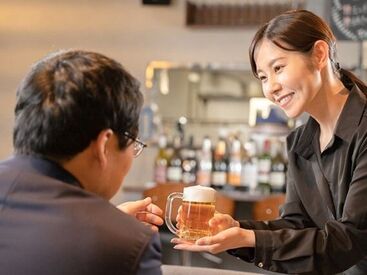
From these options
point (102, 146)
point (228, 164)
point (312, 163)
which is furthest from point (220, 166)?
point (102, 146)

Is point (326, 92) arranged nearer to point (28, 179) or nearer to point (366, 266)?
point (366, 266)

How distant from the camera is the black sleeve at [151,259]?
0.84 metres

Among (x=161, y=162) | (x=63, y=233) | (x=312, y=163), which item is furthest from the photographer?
(x=161, y=162)

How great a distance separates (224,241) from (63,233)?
0.52 m

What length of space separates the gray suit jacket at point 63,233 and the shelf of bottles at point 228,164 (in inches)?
116

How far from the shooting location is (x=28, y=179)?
878mm

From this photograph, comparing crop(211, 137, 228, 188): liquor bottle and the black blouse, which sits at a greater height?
the black blouse

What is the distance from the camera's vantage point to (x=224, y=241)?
1274 mm

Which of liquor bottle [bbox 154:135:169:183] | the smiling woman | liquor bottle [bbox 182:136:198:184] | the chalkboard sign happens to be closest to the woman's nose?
the smiling woman

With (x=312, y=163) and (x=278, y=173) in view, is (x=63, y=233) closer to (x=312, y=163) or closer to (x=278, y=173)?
(x=312, y=163)

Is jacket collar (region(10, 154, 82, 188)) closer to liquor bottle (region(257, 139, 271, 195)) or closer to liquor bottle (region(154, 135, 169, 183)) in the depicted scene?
liquor bottle (region(257, 139, 271, 195))

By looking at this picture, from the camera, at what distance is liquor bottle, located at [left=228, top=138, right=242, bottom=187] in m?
3.95

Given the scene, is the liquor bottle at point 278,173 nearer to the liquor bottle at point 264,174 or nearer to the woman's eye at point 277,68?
the liquor bottle at point 264,174

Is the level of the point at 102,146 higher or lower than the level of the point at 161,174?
higher
